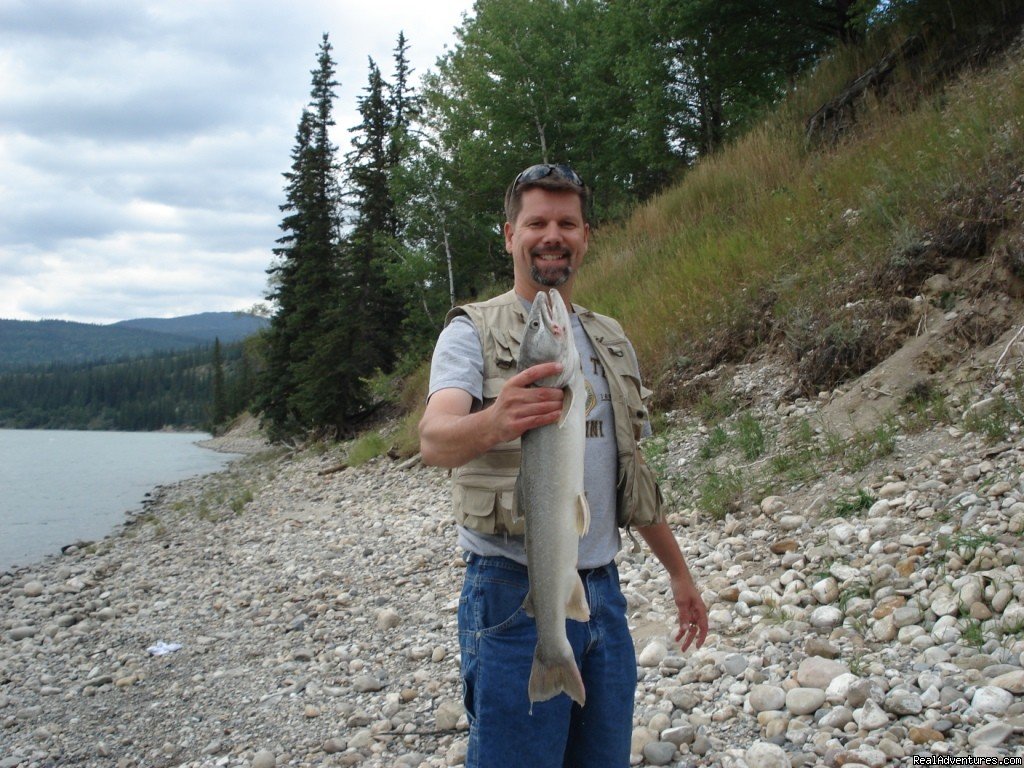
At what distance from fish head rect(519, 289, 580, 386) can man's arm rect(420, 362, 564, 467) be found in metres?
0.05

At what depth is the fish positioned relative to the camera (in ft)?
7.02

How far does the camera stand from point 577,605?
225cm

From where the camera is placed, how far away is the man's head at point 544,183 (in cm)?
261

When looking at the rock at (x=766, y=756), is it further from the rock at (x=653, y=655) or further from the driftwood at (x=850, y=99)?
the driftwood at (x=850, y=99)

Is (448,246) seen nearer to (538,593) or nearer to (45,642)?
(45,642)

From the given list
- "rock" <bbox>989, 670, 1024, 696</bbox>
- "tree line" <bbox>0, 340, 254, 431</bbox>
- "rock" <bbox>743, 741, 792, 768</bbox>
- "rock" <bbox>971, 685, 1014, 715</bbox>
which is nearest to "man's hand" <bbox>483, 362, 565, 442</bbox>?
"rock" <bbox>743, 741, 792, 768</bbox>

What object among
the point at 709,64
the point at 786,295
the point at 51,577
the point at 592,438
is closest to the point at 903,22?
the point at 709,64

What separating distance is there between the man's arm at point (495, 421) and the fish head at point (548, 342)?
5 centimetres

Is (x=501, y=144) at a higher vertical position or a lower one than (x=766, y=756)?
higher

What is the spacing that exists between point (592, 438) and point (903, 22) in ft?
44.9

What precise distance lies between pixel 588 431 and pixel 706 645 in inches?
115

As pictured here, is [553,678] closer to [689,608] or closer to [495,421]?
[495,421]

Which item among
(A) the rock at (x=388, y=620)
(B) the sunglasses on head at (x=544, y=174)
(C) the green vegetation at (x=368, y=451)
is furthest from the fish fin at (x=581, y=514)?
(C) the green vegetation at (x=368, y=451)

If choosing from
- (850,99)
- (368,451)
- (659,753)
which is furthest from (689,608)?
(368,451)
